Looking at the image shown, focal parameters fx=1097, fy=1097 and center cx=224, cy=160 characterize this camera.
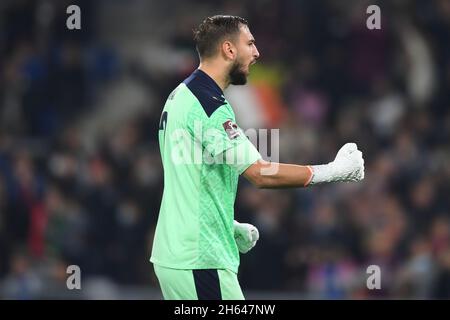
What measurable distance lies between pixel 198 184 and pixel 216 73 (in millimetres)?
629

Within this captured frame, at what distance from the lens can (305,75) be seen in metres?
13.6

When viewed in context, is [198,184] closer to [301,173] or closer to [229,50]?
[301,173]

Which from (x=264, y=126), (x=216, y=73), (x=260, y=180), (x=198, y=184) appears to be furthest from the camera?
(x=264, y=126)

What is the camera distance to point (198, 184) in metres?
5.84

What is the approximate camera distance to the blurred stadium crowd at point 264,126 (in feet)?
36.8

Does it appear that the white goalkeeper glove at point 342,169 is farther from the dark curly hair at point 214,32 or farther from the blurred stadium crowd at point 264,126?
the blurred stadium crowd at point 264,126

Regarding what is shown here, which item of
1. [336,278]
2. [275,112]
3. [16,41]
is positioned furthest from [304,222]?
[16,41]

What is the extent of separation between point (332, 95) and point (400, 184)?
196 centimetres

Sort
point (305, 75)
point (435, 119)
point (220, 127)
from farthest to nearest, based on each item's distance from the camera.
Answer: point (305, 75) → point (435, 119) → point (220, 127)

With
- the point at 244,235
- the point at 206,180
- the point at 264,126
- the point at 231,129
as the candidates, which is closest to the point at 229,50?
the point at 231,129

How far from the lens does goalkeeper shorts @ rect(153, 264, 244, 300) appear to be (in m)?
5.82

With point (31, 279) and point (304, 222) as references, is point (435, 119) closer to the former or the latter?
point (304, 222)

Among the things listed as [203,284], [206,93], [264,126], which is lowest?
[203,284]

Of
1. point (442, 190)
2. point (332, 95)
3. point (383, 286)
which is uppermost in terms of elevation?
point (332, 95)
